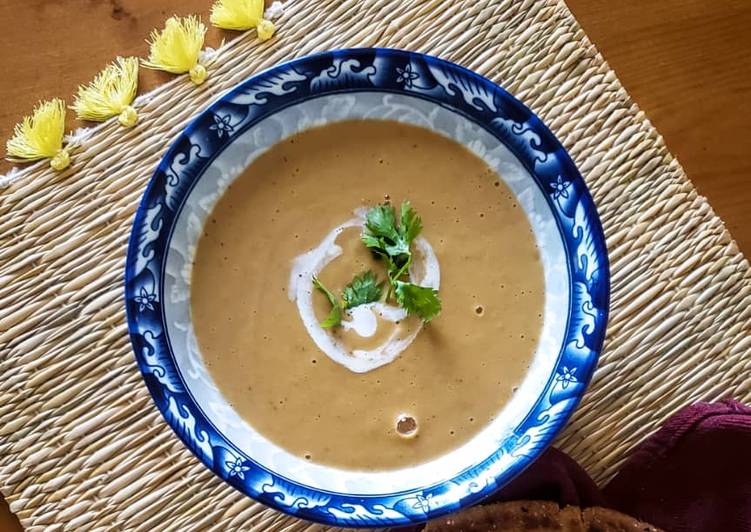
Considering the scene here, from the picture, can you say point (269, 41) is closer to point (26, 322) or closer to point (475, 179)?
point (475, 179)

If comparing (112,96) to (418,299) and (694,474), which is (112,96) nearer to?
(418,299)

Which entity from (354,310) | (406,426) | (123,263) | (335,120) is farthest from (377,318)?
(123,263)

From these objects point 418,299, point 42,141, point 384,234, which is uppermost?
point 42,141

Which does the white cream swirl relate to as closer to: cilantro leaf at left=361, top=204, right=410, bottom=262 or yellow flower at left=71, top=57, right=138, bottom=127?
cilantro leaf at left=361, top=204, right=410, bottom=262

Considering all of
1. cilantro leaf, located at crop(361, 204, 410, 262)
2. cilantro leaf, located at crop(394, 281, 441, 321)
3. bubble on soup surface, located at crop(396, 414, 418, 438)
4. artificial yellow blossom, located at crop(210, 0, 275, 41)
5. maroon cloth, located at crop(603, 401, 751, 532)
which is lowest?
maroon cloth, located at crop(603, 401, 751, 532)

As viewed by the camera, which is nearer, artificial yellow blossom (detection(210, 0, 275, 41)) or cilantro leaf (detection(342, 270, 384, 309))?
cilantro leaf (detection(342, 270, 384, 309))

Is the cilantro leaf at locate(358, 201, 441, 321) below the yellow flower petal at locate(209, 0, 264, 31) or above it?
below

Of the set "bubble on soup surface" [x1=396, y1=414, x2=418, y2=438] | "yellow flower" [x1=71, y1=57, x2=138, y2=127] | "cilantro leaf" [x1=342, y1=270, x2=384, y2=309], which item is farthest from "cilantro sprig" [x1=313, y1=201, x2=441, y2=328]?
"yellow flower" [x1=71, y1=57, x2=138, y2=127]

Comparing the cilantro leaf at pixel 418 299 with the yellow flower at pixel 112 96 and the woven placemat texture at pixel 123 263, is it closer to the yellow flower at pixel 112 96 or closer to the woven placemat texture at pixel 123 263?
the woven placemat texture at pixel 123 263
